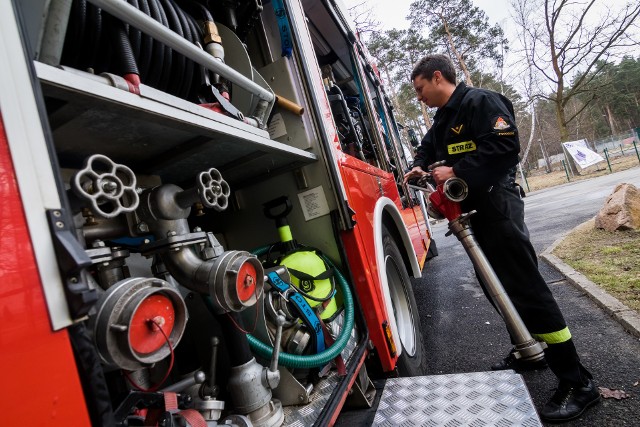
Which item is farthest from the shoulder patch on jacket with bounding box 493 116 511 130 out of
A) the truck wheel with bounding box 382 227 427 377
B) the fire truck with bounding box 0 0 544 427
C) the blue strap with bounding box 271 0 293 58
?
the blue strap with bounding box 271 0 293 58

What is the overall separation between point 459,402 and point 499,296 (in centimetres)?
80

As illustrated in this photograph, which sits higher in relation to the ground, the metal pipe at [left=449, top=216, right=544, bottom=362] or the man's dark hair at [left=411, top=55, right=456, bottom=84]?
the man's dark hair at [left=411, top=55, right=456, bottom=84]

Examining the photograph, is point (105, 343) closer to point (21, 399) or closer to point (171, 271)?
point (21, 399)

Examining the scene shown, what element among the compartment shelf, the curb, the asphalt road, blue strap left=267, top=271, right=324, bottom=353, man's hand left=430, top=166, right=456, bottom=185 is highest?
the compartment shelf

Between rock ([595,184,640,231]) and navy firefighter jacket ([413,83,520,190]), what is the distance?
13.4 feet

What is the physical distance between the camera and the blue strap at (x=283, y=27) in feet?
6.74

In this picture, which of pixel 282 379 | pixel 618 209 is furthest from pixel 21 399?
pixel 618 209

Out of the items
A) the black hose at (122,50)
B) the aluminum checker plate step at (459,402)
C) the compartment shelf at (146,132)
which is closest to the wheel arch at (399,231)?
the compartment shelf at (146,132)

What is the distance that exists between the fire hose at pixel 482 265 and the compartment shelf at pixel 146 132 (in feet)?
3.35

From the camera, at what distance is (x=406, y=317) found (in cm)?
276

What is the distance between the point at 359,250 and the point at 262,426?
0.97 m

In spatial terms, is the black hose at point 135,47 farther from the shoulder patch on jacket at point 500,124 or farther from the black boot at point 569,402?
the black boot at point 569,402

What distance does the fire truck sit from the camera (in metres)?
0.67

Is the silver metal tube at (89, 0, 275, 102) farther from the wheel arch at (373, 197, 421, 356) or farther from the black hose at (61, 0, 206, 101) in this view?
the wheel arch at (373, 197, 421, 356)
